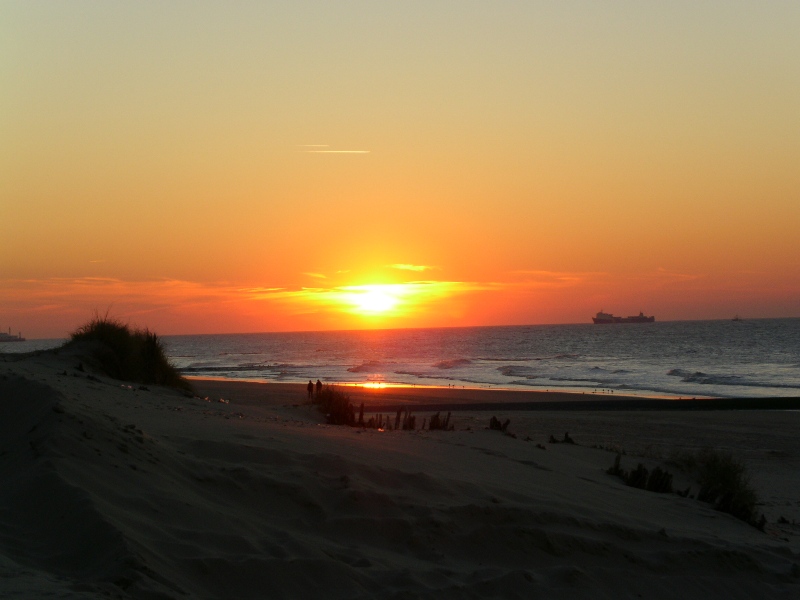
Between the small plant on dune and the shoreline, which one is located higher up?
the small plant on dune

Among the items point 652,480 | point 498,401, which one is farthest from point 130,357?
point 498,401

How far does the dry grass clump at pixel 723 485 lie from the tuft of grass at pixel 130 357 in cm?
1032

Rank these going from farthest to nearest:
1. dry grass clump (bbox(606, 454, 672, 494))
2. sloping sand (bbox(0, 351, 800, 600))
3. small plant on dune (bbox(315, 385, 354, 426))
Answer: small plant on dune (bbox(315, 385, 354, 426)), dry grass clump (bbox(606, 454, 672, 494)), sloping sand (bbox(0, 351, 800, 600))

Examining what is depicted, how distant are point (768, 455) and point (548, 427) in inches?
217

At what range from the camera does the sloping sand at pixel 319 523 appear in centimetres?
472

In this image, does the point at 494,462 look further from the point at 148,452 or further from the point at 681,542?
the point at 148,452

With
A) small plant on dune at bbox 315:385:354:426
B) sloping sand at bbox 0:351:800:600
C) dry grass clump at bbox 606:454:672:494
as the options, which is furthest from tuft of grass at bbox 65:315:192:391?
dry grass clump at bbox 606:454:672:494

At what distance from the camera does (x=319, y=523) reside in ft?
19.8

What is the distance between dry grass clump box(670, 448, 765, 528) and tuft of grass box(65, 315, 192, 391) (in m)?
→ 10.3

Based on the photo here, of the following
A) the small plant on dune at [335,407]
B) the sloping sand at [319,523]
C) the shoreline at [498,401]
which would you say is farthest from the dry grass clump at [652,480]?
the shoreline at [498,401]

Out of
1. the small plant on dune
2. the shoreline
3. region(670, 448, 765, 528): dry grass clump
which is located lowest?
the shoreline

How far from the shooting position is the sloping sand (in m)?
4.72

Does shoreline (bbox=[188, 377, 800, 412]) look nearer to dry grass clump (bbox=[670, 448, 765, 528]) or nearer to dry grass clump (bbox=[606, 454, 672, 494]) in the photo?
dry grass clump (bbox=[670, 448, 765, 528])

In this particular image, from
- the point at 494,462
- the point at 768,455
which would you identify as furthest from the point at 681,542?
the point at 768,455
